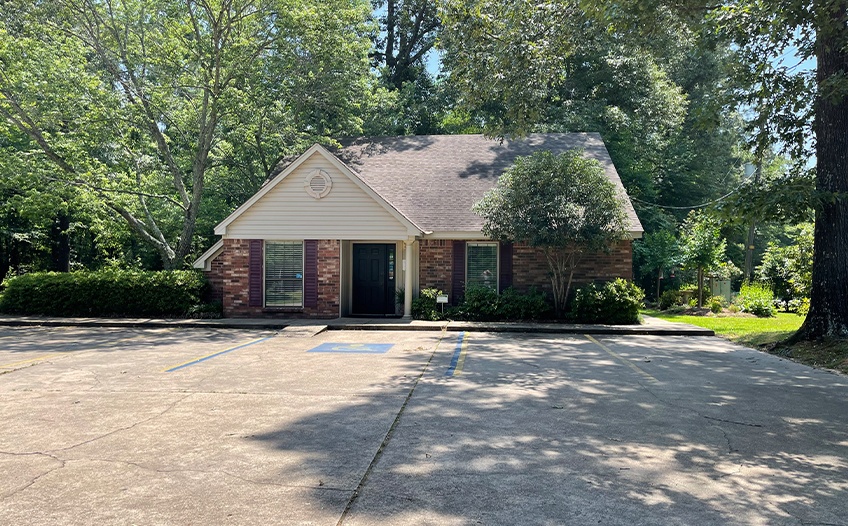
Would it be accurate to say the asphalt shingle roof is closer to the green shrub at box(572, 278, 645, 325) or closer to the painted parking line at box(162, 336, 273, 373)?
the green shrub at box(572, 278, 645, 325)

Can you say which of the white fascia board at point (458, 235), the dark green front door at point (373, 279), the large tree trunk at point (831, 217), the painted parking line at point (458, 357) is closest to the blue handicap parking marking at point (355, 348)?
the painted parking line at point (458, 357)

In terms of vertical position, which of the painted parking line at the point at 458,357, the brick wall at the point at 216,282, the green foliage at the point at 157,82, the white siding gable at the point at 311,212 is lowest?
the painted parking line at the point at 458,357

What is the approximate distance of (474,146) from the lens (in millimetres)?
22672

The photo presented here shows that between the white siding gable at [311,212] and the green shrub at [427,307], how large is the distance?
1.88 metres

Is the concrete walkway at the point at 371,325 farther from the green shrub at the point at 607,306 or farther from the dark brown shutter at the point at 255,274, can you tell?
the dark brown shutter at the point at 255,274

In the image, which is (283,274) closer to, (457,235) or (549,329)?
(457,235)

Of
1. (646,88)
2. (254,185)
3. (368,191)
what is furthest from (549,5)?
(646,88)

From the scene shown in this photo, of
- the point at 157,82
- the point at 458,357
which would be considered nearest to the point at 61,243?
the point at 157,82

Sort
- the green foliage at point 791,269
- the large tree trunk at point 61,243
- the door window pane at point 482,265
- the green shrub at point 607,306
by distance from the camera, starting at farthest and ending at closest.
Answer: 1. the large tree trunk at point 61,243
2. the green foliage at point 791,269
3. the door window pane at point 482,265
4. the green shrub at point 607,306

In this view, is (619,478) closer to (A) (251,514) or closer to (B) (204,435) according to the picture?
(A) (251,514)

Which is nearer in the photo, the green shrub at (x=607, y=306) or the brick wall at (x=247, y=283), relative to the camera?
the green shrub at (x=607, y=306)

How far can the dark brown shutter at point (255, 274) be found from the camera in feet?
57.8

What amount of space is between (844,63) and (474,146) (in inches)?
499

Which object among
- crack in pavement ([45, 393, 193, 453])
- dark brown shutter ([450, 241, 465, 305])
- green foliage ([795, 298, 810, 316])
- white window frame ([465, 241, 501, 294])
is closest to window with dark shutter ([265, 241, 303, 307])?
dark brown shutter ([450, 241, 465, 305])
